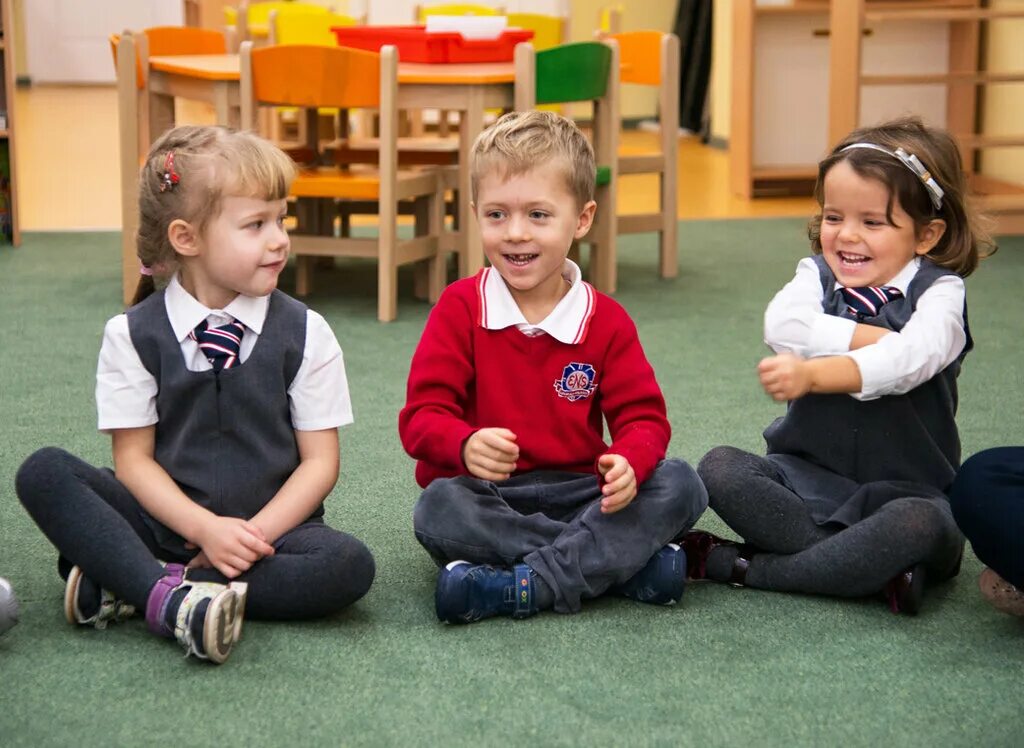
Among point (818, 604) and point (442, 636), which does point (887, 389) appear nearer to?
point (818, 604)

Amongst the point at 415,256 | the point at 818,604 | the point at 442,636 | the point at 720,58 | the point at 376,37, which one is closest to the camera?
the point at 442,636

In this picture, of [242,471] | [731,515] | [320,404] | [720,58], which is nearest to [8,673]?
[242,471]

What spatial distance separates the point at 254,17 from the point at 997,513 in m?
5.50

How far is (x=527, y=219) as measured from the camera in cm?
176

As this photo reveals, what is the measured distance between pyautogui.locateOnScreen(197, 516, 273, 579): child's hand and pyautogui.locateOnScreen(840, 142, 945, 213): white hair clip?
3.06ft

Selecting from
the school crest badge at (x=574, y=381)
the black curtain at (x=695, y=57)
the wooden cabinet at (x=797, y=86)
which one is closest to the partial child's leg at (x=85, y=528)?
the school crest badge at (x=574, y=381)

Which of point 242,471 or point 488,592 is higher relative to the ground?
point 242,471

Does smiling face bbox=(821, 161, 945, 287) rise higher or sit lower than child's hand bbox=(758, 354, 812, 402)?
higher

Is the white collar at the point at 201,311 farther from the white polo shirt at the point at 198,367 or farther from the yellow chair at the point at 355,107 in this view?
the yellow chair at the point at 355,107

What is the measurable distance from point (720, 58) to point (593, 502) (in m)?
6.55

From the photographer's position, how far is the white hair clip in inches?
69.3

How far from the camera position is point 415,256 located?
3805 millimetres

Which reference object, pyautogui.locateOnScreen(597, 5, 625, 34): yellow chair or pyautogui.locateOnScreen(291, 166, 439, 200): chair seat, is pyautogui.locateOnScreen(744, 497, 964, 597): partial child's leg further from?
pyautogui.locateOnScreen(597, 5, 625, 34): yellow chair

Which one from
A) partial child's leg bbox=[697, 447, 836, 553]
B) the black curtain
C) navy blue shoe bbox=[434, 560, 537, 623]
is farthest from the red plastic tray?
the black curtain
